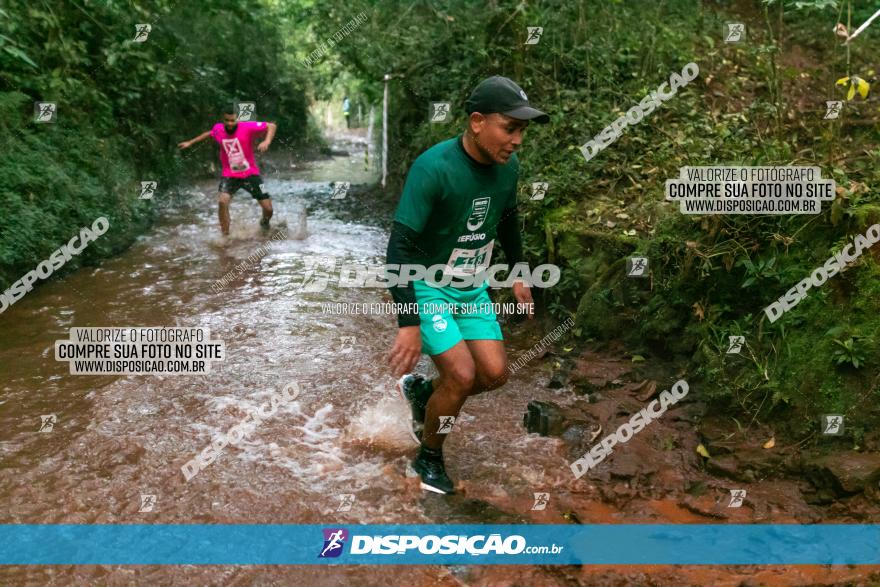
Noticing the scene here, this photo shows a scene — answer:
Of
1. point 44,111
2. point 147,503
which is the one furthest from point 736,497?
point 44,111

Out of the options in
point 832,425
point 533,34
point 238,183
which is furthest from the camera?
point 238,183

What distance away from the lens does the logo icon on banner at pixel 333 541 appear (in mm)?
3467

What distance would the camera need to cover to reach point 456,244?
3736 mm

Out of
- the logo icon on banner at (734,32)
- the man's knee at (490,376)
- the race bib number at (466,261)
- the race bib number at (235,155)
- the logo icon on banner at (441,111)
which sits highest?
the logo icon on banner at (734,32)

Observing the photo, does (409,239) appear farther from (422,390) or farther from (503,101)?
(422,390)

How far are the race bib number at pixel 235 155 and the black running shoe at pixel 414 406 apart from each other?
6.45m

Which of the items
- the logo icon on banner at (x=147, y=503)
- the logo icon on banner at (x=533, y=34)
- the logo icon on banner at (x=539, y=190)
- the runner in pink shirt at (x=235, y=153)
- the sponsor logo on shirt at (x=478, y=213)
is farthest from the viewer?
the runner in pink shirt at (x=235, y=153)

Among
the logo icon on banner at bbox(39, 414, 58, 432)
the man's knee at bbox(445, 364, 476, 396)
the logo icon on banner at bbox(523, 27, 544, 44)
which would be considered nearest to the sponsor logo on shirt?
the man's knee at bbox(445, 364, 476, 396)

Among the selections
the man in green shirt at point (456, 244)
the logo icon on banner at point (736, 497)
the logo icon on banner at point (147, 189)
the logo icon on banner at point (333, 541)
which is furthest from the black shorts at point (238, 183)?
the logo icon on banner at point (736, 497)

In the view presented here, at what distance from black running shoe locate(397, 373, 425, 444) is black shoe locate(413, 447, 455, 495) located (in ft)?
0.89

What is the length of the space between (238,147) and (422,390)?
21.7ft

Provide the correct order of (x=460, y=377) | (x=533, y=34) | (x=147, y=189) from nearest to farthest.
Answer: (x=460, y=377) < (x=533, y=34) < (x=147, y=189)

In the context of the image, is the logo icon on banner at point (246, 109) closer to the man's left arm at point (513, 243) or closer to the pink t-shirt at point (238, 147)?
the pink t-shirt at point (238, 147)

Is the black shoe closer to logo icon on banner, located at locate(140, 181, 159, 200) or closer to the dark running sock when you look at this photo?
the dark running sock
